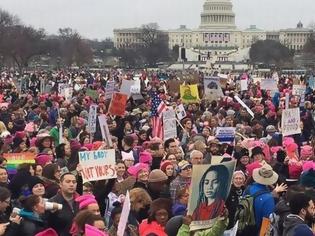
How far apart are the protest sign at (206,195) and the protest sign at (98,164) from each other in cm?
260

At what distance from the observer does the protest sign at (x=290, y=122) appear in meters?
12.9

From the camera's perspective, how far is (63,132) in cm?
1344

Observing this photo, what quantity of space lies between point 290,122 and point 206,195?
23.7ft

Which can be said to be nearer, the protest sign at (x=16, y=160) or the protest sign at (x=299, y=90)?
the protest sign at (x=16, y=160)

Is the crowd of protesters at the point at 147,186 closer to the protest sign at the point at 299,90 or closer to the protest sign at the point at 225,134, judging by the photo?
the protest sign at the point at 225,134

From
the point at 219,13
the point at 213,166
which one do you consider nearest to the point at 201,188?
the point at 213,166

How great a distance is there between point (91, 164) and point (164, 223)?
209 cm

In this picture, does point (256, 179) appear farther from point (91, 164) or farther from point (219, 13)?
point (219, 13)

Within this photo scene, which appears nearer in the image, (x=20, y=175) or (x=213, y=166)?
(x=213, y=166)

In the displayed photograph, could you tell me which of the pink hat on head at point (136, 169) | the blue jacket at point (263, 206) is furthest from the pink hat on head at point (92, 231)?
the pink hat on head at point (136, 169)

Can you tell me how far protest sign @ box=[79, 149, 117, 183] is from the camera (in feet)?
28.1

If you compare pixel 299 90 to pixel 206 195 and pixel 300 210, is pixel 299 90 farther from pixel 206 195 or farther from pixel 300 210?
pixel 206 195

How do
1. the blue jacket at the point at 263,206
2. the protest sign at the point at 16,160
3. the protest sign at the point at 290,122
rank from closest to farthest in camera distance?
the blue jacket at the point at 263,206 < the protest sign at the point at 16,160 < the protest sign at the point at 290,122

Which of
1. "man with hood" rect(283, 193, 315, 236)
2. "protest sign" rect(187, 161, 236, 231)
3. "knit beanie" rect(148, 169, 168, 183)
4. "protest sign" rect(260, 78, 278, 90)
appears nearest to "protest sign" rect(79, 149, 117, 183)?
"knit beanie" rect(148, 169, 168, 183)
